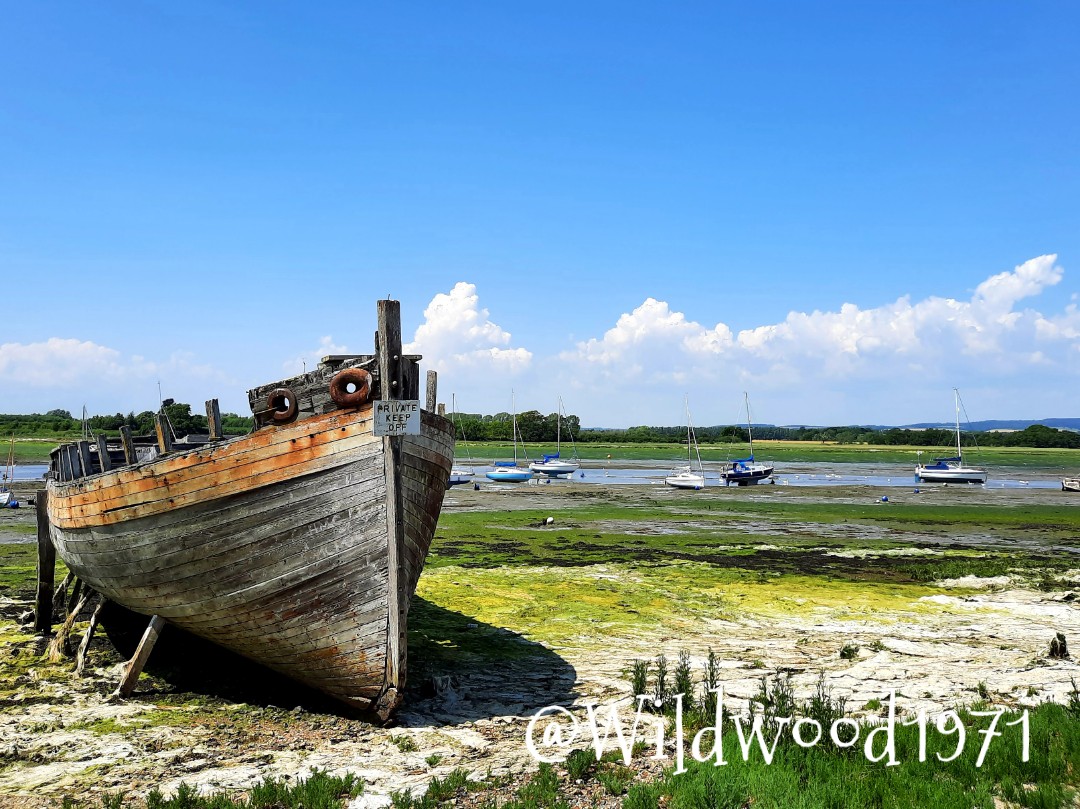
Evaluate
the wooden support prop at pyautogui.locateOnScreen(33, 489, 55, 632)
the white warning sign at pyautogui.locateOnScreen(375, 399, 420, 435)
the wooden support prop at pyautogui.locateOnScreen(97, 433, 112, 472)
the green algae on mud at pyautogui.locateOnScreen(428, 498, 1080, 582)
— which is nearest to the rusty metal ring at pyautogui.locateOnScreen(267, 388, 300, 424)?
the white warning sign at pyautogui.locateOnScreen(375, 399, 420, 435)

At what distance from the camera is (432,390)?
34.2 feet

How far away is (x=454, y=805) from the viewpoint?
6.41m

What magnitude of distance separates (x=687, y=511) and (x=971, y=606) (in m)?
24.0

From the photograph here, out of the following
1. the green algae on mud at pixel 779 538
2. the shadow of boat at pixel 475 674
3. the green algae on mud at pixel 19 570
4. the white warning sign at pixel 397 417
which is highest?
the white warning sign at pixel 397 417

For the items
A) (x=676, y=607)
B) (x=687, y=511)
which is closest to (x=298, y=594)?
(x=676, y=607)

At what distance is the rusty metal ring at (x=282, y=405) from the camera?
8312mm

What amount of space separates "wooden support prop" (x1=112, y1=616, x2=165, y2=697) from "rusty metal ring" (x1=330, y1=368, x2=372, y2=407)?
4073mm

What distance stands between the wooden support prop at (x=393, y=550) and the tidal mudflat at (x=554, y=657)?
0.66 metres

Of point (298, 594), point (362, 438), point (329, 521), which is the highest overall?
point (362, 438)

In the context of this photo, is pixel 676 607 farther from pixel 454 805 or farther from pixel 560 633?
pixel 454 805

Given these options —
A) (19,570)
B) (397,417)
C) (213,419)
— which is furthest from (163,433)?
(19,570)

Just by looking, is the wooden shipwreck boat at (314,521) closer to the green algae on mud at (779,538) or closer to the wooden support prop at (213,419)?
the wooden support prop at (213,419)

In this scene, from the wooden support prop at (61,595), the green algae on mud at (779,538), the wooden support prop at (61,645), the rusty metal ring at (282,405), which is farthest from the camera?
the green algae on mud at (779,538)

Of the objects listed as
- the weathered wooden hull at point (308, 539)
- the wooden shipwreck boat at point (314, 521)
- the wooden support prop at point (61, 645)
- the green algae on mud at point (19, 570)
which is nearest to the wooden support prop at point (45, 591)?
the wooden support prop at point (61, 645)
